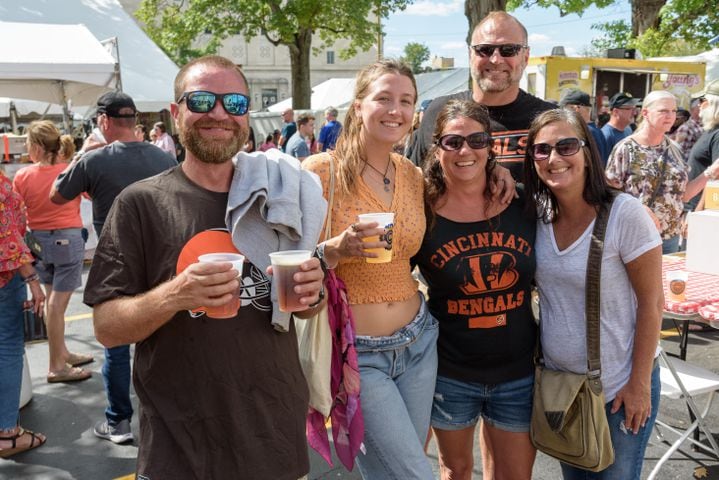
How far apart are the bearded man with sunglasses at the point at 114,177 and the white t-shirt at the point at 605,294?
281cm

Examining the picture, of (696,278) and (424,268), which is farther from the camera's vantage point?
(696,278)

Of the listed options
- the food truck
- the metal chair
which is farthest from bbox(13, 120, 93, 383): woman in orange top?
the food truck

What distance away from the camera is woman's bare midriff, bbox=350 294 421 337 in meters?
2.49

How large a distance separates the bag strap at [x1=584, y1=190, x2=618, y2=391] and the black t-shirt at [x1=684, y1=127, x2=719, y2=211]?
454cm

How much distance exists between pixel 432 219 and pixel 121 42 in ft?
54.8

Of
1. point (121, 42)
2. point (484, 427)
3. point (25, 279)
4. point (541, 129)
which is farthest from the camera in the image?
point (121, 42)

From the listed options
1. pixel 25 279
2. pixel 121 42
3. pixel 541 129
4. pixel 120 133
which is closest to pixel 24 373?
pixel 25 279

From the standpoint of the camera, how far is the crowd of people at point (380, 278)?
5.92ft

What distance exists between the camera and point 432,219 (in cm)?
265

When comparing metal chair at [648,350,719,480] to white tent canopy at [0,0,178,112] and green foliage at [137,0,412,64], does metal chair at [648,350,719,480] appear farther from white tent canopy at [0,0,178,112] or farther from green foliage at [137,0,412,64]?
green foliage at [137,0,412,64]

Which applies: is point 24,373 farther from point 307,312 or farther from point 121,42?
point 121,42

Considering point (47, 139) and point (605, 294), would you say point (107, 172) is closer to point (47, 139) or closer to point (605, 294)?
point (47, 139)

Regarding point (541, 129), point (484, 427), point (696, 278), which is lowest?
point (484, 427)

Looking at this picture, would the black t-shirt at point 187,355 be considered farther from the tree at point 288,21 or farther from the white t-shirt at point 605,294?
the tree at point 288,21
